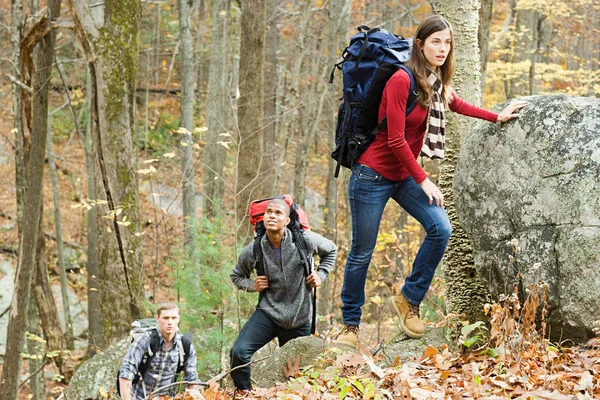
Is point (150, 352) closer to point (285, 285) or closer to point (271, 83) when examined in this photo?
point (285, 285)

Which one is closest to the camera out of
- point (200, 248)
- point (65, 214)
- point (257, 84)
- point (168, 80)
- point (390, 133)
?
point (390, 133)

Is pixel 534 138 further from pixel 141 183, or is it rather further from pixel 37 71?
pixel 141 183

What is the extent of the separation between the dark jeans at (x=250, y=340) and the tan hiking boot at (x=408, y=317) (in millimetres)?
923

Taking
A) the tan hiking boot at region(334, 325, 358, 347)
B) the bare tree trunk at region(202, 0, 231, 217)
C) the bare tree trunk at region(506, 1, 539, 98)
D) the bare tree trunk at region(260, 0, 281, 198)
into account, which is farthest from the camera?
the bare tree trunk at region(506, 1, 539, 98)

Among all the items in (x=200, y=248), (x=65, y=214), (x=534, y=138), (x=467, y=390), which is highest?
(x=534, y=138)

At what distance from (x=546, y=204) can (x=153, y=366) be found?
315cm

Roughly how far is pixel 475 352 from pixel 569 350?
2.12ft

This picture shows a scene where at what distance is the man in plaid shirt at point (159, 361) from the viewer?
5199 mm

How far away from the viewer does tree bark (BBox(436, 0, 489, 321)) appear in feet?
19.1

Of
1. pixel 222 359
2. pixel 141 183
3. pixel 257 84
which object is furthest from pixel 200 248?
pixel 141 183

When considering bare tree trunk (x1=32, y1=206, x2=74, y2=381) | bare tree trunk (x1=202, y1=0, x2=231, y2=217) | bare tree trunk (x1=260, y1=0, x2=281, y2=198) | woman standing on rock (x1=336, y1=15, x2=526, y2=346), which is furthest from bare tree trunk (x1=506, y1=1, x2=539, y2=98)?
woman standing on rock (x1=336, y1=15, x2=526, y2=346)

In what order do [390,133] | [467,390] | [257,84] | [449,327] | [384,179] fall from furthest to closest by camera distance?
[257,84] → [449,327] → [384,179] → [390,133] → [467,390]

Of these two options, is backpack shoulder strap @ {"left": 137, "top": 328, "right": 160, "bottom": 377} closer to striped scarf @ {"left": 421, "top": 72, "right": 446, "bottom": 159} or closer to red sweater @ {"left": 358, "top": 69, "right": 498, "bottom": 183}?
red sweater @ {"left": 358, "top": 69, "right": 498, "bottom": 183}

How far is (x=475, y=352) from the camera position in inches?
200
